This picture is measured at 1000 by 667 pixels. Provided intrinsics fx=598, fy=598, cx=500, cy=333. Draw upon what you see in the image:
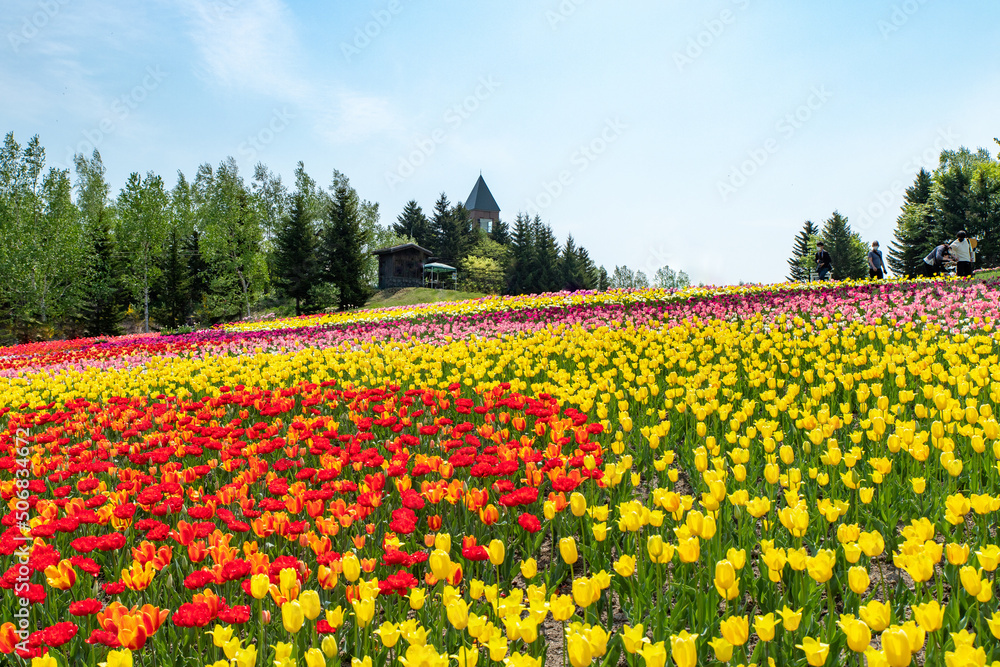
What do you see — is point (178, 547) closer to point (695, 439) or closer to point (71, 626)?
point (71, 626)

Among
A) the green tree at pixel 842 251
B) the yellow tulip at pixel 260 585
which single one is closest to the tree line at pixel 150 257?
the yellow tulip at pixel 260 585

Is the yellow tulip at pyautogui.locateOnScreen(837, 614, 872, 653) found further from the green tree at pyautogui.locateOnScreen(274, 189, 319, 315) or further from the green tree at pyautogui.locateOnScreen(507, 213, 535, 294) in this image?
the green tree at pyautogui.locateOnScreen(507, 213, 535, 294)

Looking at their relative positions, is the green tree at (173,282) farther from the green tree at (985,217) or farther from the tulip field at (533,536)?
the green tree at (985,217)

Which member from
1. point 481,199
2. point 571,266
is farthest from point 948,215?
point 481,199

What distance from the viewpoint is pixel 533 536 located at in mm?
3254

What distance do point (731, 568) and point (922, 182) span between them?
210ft

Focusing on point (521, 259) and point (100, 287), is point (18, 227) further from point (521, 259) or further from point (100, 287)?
point (521, 259)

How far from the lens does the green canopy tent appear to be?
53.1 metres

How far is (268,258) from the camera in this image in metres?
44.8

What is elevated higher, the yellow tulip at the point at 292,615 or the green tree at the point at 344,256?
the green tree at the point at 344,256

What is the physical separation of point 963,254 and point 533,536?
60.4 ft

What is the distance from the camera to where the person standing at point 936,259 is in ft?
59.7

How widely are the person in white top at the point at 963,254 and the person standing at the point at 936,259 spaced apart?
0.57 meters

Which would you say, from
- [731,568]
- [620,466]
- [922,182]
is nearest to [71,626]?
[731,568]
